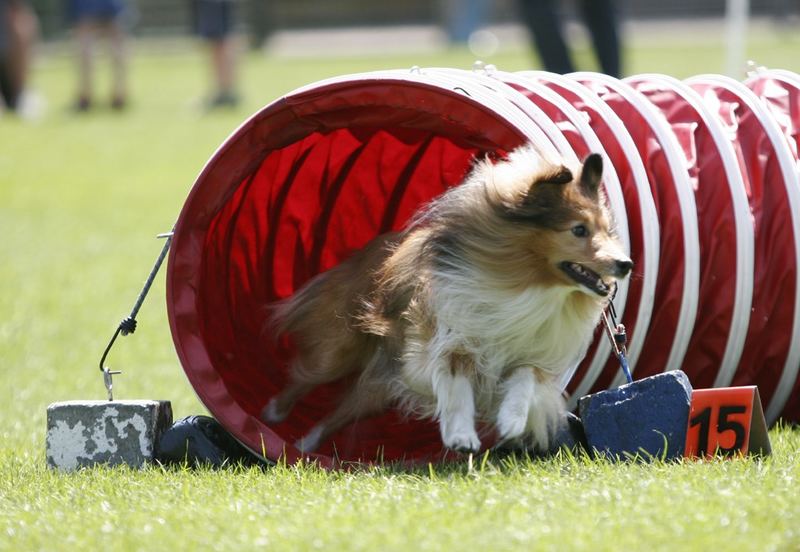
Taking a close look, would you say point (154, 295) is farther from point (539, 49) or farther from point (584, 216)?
point (584, 216)

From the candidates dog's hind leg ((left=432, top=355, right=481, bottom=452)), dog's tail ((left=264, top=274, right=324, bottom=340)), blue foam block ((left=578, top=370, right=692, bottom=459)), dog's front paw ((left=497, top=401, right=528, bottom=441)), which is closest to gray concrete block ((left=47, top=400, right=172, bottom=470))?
dog's tail ((left=264, top=274, right=324, bottom=340))

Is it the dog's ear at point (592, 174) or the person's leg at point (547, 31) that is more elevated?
the person's leg at point (547, 31)

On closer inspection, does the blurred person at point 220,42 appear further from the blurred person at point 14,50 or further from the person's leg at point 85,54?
the blurred person at point 14,50

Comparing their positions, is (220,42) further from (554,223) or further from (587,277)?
(587,277)

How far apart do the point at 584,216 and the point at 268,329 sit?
74.0 inches

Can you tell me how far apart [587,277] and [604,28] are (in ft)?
16.0

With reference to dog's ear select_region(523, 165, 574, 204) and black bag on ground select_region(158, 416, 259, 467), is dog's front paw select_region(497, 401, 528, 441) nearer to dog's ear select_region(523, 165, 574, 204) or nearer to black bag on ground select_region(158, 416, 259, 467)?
dog's ear select_region(523, 165, 574, 204)

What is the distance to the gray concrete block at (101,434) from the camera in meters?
4.94

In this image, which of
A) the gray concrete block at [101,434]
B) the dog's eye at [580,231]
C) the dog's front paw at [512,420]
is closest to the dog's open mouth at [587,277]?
the dog's eye at [580,231]

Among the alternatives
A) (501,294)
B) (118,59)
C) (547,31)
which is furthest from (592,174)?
(118,59)

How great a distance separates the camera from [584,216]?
4.54m

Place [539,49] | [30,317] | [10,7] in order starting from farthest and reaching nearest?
[10,7], [539,49], [30,317]

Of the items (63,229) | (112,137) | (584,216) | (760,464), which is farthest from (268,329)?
(112,137)

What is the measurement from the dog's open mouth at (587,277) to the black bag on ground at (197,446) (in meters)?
1.50
